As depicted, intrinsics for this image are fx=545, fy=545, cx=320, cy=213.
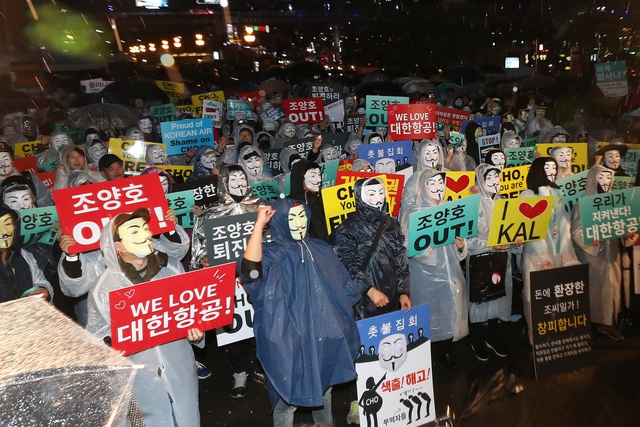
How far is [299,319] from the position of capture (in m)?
3.53

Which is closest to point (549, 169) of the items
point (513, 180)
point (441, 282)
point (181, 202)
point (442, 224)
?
point (513, 180)

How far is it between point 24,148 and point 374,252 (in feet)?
24.4

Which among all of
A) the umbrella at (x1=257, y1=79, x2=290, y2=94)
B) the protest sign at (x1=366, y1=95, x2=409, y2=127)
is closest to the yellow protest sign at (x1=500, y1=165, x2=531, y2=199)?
the protest sign at (x1=366, y1=95, x2=409, y2=127)

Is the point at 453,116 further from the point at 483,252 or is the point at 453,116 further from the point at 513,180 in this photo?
the point at 483,252

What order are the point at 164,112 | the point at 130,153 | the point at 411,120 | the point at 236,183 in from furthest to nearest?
the point at 164,112
the point at 411,120
the point at 130,153
the point at 236,183

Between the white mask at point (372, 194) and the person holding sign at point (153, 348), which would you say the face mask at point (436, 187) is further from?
the person holding sign at point (153, 348)

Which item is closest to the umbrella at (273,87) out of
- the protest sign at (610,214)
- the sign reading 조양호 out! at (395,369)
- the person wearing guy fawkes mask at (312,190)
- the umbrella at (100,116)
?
the umbrella at (100,116)

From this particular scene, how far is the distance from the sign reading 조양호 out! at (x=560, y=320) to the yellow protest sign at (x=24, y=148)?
8289mm

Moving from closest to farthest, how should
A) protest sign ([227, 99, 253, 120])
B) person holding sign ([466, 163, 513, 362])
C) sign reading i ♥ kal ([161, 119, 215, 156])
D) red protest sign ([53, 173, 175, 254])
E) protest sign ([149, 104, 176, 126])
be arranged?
red protest sign ([53, 173, 175, 254]), person holding sign ([466, 163, 513, 362]), sign reading i ♥ kal ([161, 119, 215, 156]), protest sign ([149, 104, 176, 126]), protest sign ([227, 99, 253, 120])

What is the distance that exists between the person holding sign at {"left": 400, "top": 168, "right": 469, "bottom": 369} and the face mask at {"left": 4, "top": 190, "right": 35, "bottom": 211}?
360cm

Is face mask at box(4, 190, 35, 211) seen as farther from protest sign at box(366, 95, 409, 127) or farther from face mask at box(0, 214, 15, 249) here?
protest sign at box(366, 95, 409, 127)

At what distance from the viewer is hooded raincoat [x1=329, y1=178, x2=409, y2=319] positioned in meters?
4.38

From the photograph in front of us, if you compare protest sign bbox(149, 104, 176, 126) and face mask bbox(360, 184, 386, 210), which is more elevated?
protest sign bbox(149, 104, 176, 126)

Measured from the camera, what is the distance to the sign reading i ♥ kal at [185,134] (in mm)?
8672
